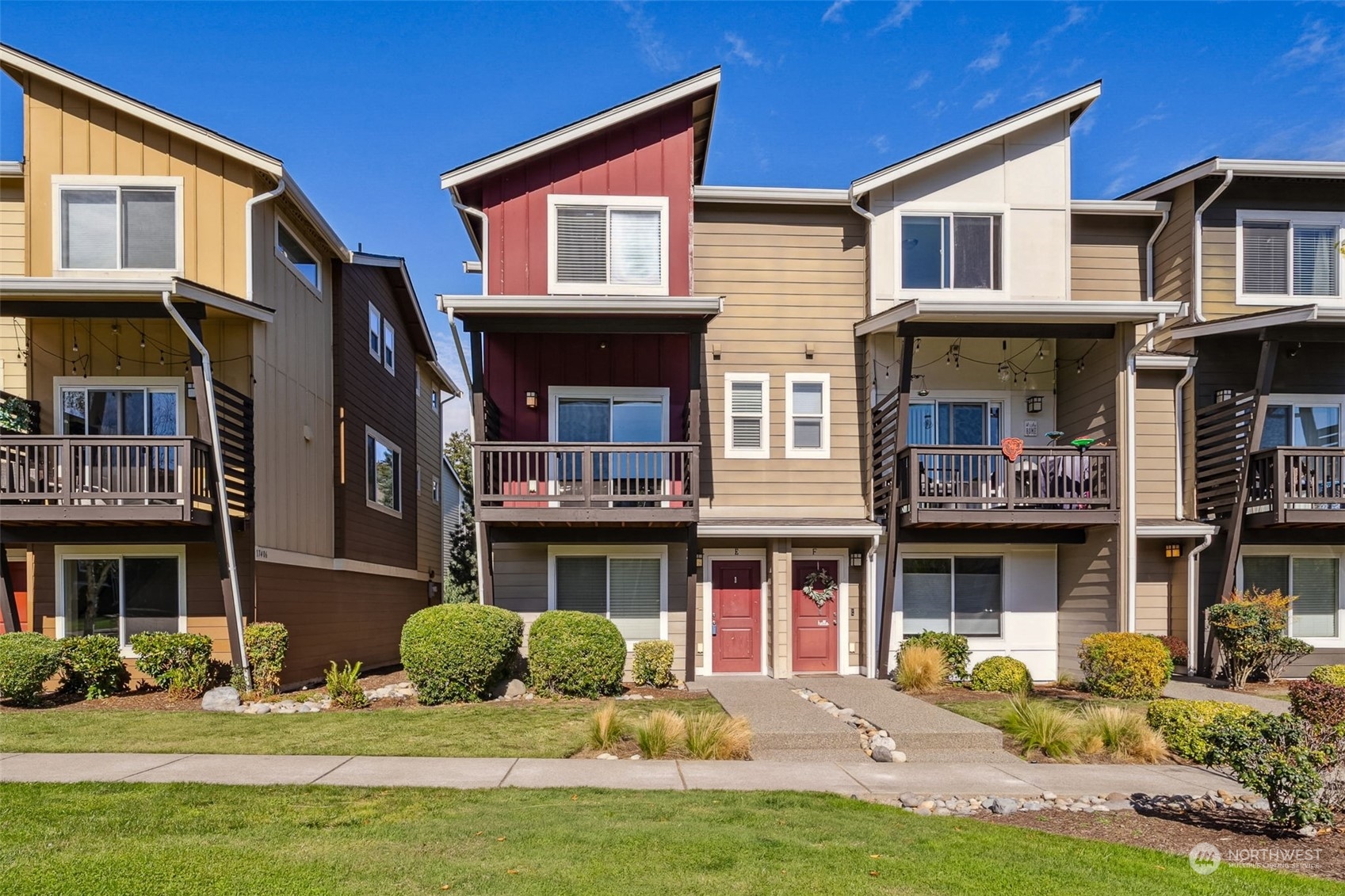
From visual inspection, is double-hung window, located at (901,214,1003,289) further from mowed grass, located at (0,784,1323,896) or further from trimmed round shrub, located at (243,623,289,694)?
trimmed round shrub, located at (243,623,289,694)

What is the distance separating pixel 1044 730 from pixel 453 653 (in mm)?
7384

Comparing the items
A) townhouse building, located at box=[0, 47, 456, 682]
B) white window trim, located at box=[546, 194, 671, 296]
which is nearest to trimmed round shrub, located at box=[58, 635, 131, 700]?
townhouse building, located at box=[0, 47, 456, 682]

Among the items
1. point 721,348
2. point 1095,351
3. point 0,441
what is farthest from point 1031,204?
point 0,441

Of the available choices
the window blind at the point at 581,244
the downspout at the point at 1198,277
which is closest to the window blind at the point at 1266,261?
the downspout at the point at 1198,277

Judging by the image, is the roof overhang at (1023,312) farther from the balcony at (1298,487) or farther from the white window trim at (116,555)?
the white window trim at (116,555)

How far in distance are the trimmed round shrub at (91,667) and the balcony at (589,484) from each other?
5285 millimetres

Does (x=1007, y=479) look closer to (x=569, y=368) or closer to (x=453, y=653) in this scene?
(x=569, y=368)

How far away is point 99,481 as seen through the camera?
12.1 meters

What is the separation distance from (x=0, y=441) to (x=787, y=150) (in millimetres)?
13890

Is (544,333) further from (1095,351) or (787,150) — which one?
(1095,351)

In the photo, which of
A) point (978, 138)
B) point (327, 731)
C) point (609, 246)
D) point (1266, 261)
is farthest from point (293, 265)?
point (1266, 261)

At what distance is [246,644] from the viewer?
1246 cm

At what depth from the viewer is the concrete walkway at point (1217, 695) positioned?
1229 centimetres

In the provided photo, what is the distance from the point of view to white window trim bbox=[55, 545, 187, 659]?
520 inches
